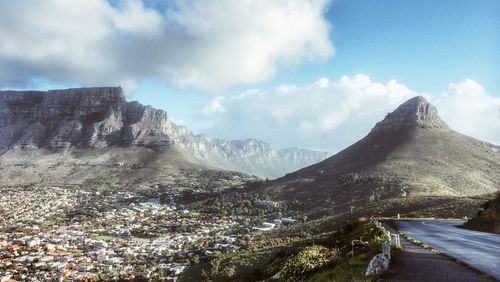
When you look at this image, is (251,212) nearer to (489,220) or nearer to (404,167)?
(404,167)

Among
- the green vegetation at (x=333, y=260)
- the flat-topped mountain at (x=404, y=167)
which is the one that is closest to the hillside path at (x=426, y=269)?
the green vegetation at (x=333, y=260)

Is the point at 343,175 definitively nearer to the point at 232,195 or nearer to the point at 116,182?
the point at 232,195

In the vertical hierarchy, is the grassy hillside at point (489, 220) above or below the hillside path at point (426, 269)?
above

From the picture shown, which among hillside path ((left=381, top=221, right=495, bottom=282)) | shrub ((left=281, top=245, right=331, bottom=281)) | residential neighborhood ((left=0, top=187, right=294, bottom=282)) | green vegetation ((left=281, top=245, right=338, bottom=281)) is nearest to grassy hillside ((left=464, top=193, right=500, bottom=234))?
green vegetation ((left=281, top=245, right=338, bottom=281))

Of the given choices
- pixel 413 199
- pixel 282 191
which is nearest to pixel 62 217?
pixel 282 191

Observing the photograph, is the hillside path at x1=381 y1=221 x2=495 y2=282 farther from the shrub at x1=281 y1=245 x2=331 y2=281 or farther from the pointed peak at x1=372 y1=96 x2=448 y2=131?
the pointed peak at x1=372 y1=96 x2=448 y2=131

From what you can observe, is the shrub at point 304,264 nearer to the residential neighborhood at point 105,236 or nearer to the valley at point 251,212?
the valley at point 251,212
